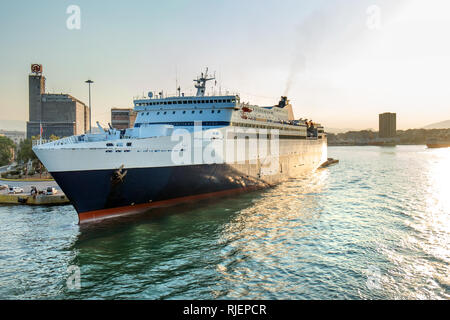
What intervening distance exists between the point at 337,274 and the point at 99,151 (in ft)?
45.6

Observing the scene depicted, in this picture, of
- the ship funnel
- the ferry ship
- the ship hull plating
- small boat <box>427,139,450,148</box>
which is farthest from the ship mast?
small boat <box>427,139,450,148</box>

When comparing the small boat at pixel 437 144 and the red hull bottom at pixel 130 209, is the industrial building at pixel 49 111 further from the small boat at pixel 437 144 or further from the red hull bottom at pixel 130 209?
the small boat at pixel 437 144

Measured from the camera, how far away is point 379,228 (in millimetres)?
17516

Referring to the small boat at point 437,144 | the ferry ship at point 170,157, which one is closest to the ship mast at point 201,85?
the ferry ship at point 170,157

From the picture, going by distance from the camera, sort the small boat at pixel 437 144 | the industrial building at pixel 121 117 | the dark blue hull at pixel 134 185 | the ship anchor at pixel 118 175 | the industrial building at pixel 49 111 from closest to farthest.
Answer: the dark blue hull at pixel 134 185 → the ship anchor at pixel 118 175 → the industrial building at pixel 121 117 → the industrial building at pixel 49 111 → the small boat at pixel 437 144

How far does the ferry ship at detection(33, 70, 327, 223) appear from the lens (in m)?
16.8

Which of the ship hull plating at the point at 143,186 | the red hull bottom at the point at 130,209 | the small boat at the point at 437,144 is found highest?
the small boat at the point at 437,144

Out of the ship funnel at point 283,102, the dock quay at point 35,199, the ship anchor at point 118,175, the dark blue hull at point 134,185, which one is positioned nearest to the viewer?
the dark blue hull at point 134,185

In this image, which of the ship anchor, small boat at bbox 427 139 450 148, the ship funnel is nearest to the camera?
the ship anchor

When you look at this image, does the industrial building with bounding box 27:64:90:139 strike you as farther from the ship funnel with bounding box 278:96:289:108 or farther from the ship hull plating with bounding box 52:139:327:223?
the ship hull plating with bounding box 52:139:327:223

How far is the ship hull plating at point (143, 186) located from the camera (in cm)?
1694

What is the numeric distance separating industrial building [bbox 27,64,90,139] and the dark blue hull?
383ft

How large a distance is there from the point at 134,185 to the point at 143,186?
2.16 feet
